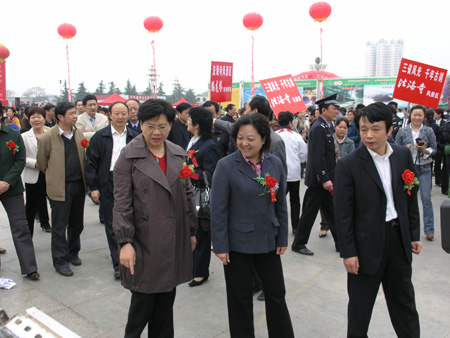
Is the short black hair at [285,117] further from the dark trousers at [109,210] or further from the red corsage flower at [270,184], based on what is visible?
the red corsage flower at [270,184]

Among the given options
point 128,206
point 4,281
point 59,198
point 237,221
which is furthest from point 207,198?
point 4,281

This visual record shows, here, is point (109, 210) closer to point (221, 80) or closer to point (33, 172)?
point (33, 172)

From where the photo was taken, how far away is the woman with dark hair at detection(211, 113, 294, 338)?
257 centimetres

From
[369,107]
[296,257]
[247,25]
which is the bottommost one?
[296,257]

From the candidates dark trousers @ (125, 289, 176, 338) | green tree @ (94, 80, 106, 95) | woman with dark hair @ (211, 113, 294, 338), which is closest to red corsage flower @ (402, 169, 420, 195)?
woman with dark hair @ (211, 113, 294, 338)

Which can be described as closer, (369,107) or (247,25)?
(369,107)

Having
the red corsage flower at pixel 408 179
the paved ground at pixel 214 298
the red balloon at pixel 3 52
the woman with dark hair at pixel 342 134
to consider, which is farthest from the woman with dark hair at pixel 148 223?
the red balloon at pixel 3 52

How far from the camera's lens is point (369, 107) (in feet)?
8.06

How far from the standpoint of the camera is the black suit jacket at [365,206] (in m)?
2.37

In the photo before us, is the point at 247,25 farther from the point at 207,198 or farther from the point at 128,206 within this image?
the point at 128,206

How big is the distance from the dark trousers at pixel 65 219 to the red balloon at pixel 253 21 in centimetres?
1365

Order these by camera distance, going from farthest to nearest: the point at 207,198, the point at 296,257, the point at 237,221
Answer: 1. the point at 296,257
2. the point at 207,198
3. the point at 237,221

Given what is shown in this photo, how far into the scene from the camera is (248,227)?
257cm

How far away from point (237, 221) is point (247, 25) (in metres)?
15.3
